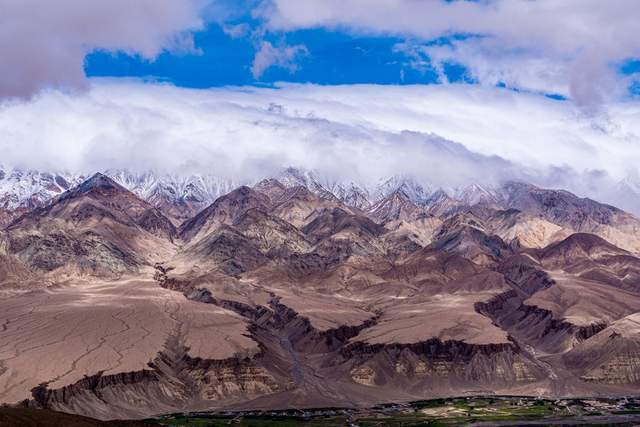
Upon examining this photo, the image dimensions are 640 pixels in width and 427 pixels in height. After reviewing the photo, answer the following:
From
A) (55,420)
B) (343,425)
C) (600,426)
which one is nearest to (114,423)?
(55,420)

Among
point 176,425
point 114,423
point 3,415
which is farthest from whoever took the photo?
point 176,425

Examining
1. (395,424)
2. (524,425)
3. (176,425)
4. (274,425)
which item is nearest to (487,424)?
(524,425)

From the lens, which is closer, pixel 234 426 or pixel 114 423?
pixel 114 423

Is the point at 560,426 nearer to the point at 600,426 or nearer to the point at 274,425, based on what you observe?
the point at 600,426

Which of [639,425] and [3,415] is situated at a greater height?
[3,415]

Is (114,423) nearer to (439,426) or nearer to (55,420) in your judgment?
(55,420)

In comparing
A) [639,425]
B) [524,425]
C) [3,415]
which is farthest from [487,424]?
[3,415]

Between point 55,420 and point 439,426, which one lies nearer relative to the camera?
point 55,420

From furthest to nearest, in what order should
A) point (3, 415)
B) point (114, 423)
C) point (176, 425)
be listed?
1. point (176, 425)
2. point (114, 423)
3. point (3, 415)
